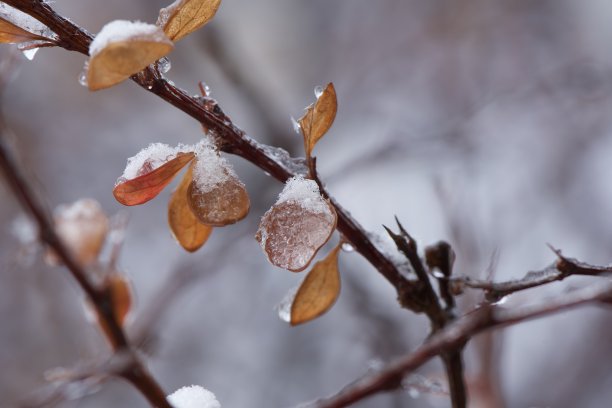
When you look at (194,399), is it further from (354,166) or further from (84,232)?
(354,166)

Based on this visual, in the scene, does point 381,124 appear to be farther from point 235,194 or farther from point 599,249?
point 235,194

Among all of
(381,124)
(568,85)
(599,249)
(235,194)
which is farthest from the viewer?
(381,124)

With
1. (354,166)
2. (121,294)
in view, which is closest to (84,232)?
(121,294)

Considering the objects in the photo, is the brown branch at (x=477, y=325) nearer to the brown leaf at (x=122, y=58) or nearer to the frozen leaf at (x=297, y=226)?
the frozen leaf at (x=297, y=226)

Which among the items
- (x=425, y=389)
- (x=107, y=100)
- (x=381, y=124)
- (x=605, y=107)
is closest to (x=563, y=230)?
(x=605, y=107)

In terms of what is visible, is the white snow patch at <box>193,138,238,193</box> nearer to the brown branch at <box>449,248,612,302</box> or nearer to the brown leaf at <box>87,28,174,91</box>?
the brown leaf at <box>87,28,174,91</box>

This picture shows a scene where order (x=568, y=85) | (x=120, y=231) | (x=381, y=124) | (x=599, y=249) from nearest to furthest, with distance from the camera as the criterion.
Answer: (x=120, y=231), (x=568, y=85), (x=599, y=249), (x=381, y=124)

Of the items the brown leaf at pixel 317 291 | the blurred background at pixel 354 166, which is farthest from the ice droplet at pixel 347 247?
the blurred background at pixel 354 166
